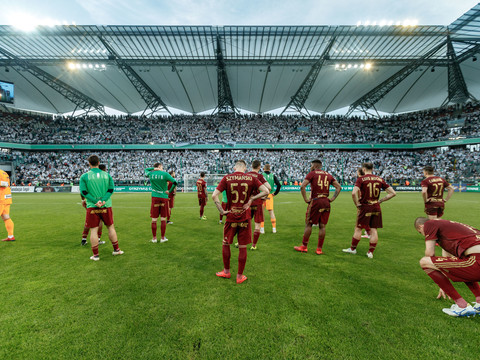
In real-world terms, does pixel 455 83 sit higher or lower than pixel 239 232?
higher

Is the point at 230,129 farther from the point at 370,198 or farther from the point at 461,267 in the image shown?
the point at 461,267

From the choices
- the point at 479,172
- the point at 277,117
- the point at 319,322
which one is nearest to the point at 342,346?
the point at 319,322

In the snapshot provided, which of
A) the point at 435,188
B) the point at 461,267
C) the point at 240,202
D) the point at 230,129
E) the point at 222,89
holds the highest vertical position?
the point at 222,89

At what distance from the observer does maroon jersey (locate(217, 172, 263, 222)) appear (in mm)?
4137

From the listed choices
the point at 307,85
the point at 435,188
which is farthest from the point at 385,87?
the point at 435,188

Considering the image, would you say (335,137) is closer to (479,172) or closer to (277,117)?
(277,117)

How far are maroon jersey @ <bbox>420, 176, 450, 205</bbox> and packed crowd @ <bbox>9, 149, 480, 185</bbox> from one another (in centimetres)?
2748

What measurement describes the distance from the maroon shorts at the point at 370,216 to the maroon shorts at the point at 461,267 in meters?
2.36

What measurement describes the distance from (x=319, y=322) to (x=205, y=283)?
2.13 meters

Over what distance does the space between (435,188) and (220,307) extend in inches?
287

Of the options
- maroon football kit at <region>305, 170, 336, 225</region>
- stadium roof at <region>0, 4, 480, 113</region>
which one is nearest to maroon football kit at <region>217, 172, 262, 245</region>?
maroon football kit at <region>305, 170, 336, 225</region>

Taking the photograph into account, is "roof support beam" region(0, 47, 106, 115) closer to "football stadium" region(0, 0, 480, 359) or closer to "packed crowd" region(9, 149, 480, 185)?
"football stadium" region(0, 0, 480, 359)

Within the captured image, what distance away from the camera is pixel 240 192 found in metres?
4.14

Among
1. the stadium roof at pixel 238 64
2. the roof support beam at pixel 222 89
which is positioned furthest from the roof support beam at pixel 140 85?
the roof support beam at pixel 222 89
